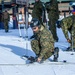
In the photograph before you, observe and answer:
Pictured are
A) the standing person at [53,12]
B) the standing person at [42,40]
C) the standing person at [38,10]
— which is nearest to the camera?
the standing person at [42,40]

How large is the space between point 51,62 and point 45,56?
267 millimetres

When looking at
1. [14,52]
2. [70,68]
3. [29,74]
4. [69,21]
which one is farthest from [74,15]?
[29,74]

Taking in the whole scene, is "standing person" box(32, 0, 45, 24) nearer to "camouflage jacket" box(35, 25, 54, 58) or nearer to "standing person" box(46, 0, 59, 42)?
"standing person" box(46, 0, 59, 42)

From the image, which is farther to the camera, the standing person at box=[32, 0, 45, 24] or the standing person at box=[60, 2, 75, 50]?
the standing person at box=[32, 0, 45, 24]

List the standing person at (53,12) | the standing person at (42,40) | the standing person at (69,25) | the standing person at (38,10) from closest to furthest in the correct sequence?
the standing person at (42,40) < the standing person at (69,25) < the standing person at (53,12) < the standing person at (38,10)

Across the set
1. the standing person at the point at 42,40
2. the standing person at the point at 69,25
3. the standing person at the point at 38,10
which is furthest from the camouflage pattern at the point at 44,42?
the standing person at the point at 38,10

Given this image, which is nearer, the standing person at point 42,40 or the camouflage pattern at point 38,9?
the standing person at point 42,40

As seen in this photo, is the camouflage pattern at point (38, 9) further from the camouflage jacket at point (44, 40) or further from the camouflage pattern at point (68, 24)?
the camouflage jacket at point (44, 40)

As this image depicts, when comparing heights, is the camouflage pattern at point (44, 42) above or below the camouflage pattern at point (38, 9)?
below

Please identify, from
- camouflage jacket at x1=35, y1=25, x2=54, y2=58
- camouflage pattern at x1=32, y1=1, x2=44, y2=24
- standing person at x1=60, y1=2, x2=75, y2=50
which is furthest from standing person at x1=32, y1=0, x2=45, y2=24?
camouflage jacket at x1=35, y1=25, x2=54, y2=58

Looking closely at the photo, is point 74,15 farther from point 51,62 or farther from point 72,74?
point 72,74

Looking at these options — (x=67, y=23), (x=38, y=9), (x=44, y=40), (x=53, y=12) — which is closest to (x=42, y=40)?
(x=44, y=40)

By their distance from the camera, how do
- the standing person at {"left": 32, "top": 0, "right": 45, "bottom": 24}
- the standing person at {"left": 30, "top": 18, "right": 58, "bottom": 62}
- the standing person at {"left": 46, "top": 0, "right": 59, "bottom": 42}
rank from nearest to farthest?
the standing person at {"left": 30, "top": 18, "right": 58, "bottom": 62}, the standing person at {"left": 46, "top": 0, "right": 59, "bottom": 42}, the standing person at {"left": 32, "top": 0, "right": 45, "bottom": 24}

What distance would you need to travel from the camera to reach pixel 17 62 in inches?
337
